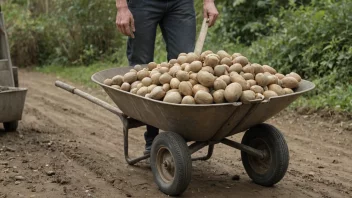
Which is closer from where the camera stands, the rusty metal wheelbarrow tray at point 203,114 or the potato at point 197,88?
the rusty metal wheelbarrow tray at point 203,114

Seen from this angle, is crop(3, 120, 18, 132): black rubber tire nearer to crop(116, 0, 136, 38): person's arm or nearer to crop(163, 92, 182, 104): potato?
crop(116, 0, 136, 38): person's arm

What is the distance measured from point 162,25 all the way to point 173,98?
1387 mm

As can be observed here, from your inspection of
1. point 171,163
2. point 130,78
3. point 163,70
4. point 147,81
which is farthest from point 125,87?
point 171,163

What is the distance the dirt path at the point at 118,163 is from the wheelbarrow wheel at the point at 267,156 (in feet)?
0.32

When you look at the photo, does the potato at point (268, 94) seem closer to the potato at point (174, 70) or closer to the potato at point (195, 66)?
the potato at point (195, 66)

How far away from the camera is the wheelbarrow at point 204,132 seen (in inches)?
138

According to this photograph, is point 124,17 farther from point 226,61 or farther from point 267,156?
point 267,156

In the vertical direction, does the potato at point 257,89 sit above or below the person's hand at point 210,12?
below

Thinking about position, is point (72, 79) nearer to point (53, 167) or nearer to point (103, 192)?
point (53, 167)

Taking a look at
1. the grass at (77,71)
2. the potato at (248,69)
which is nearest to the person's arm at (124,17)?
the potato at (248,69)

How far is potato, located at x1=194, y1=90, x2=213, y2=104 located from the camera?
3475mm

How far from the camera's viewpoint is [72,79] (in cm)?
1037

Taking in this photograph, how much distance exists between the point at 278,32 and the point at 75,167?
5.31 m

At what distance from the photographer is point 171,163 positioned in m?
3.84
